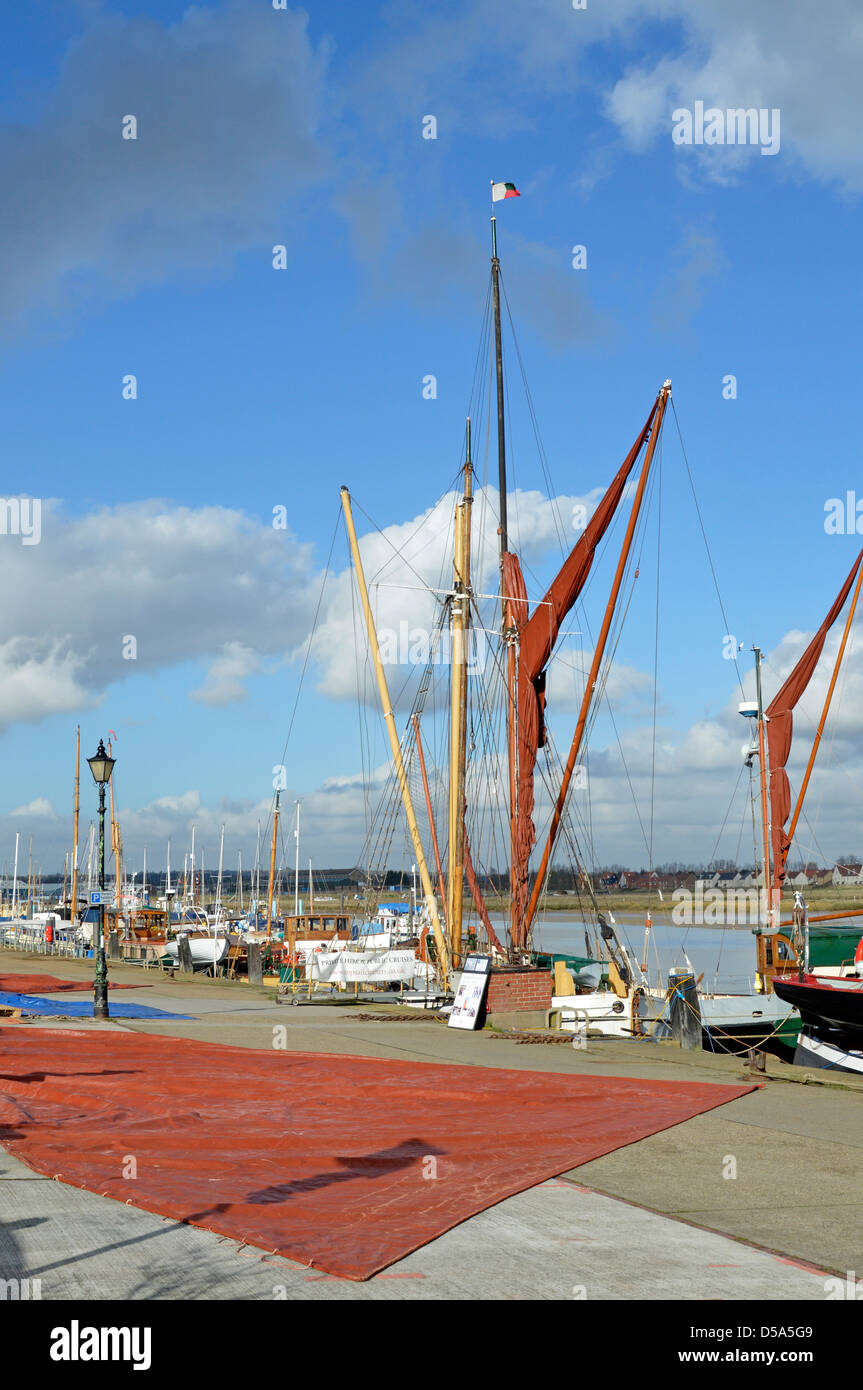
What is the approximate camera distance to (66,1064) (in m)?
15.6

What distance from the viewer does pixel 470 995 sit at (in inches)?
912

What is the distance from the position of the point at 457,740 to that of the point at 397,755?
2.39 meters

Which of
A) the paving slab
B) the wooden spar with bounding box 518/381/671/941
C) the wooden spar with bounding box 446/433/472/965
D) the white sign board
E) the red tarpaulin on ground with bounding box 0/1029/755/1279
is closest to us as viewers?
the paving slab

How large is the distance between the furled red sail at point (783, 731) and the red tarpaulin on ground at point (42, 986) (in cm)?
2237

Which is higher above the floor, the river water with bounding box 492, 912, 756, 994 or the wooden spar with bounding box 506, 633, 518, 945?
the wooden spar with bounding box 506, 633, 518, 945

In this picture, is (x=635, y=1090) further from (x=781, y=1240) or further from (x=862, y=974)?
(x=862, y=974)

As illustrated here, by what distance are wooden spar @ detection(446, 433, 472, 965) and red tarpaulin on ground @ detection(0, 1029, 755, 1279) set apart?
36.4 feet

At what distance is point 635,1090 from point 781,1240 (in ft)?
22.1

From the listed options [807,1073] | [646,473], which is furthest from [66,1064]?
[646,473]

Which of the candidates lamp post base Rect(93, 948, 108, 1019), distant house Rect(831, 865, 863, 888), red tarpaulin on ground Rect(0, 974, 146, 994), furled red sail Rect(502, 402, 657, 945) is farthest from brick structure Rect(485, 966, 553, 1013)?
red tarpaulin on ground Rect(0, 974, 146, 994)

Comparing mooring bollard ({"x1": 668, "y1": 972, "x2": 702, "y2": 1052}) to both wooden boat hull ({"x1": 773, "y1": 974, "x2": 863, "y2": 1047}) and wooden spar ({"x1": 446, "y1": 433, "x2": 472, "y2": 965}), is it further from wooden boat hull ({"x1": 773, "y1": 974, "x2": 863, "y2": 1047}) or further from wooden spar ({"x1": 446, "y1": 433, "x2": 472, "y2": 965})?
wooden spar ({"x1": 446, "y1": 433, "x2": 472, "y2": 965})

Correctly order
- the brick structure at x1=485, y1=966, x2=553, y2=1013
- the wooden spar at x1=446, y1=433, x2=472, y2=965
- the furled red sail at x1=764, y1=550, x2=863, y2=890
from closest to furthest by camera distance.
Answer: the brick structure at x1=485, y1=966, x2=553, y2=1013
the wooden spar at x1=446, y1=433, x2=472, y2=965
the furled red sail at x1=764, y1=550, x2=863, y2=890

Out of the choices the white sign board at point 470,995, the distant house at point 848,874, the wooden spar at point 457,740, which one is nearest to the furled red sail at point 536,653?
the wooden spar at point 457,740

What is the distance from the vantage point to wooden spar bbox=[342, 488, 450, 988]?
93.6ft
